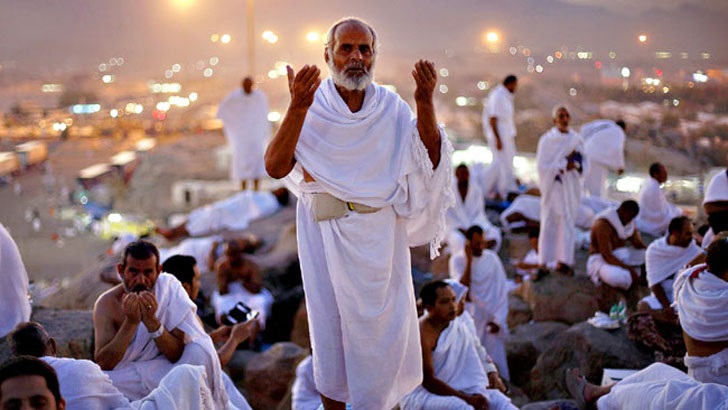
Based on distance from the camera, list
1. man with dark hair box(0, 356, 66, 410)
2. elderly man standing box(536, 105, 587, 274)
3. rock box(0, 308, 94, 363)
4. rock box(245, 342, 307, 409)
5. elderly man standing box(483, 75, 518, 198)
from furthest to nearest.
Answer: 1. elderly man standing box(483, 75, 518, 198)
2. elderly man standing box(536, 105, 587, 274)
3. rock box(245, 342, 307, 409)
4. rock box(0, 308, 94, 363)
5. man with dark hair box(0, 356, 66, 410)

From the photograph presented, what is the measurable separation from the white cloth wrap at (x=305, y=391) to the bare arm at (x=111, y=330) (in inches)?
41.1

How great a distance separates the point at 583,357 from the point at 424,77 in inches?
112

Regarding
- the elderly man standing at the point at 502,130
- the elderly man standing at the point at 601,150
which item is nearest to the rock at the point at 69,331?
the elderly man standing at the point at 502,130

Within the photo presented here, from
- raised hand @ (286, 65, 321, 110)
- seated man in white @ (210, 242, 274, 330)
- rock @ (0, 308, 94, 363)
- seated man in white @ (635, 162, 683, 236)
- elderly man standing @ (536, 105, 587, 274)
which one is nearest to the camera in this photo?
raised hand @ (286, 65, 321, 110)

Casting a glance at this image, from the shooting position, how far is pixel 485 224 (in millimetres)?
7695

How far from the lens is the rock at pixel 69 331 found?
Result: 399 cm

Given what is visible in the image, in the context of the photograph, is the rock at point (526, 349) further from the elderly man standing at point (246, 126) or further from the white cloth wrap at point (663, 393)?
the elderly man standing at point (246, 126)

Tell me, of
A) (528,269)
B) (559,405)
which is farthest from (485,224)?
(559,405)

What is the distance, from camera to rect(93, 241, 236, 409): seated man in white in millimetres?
2986

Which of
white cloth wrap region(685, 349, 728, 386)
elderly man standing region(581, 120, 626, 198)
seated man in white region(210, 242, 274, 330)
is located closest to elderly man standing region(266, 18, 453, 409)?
white cloth wrap region(685, 349, 728, 386)

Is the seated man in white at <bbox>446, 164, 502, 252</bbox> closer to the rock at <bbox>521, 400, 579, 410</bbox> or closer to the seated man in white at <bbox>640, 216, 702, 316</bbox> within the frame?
the seated man in white at <bbox>640, 216, 702, 316</bbox>

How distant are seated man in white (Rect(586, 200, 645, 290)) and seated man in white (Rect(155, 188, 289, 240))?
450 centimetres

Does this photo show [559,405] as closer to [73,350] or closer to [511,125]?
[73,350]

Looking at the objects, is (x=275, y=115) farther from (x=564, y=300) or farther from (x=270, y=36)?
(x=564, y=300)
